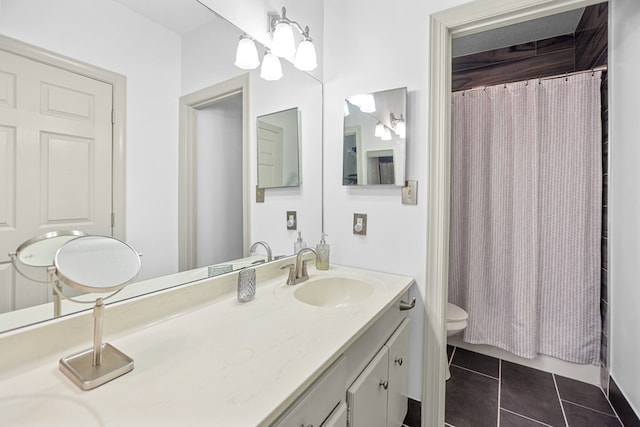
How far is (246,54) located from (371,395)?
1431mm

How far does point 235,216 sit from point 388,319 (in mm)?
780

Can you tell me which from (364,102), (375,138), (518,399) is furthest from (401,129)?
(518,399)

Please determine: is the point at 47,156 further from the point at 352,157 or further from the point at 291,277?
the point at 352,157

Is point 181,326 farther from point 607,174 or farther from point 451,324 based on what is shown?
point 607,174

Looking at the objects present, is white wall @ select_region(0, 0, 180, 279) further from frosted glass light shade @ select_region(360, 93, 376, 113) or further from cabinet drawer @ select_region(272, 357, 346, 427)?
frosted glass light shade @ select_region(360, 93, 376, 113)

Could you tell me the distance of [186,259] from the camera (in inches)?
40.9

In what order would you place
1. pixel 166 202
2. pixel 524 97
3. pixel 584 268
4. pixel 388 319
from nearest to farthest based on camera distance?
pixel 166 202, pixel 388 319, pixel 584 268, pixel 524 97

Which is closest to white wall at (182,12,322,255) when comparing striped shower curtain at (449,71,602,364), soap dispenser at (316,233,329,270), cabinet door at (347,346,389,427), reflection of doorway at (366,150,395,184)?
soap dispenser at (316,233,329,270)

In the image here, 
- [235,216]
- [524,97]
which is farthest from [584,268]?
[235,216]

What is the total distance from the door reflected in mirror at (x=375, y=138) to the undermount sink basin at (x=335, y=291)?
52cm

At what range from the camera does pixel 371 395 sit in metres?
0.96

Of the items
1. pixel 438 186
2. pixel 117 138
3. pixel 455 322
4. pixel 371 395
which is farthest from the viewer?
pixel 455 322

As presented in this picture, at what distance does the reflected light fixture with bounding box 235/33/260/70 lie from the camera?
3.97 feet

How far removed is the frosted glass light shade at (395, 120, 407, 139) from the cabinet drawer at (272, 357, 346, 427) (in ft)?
3.38
